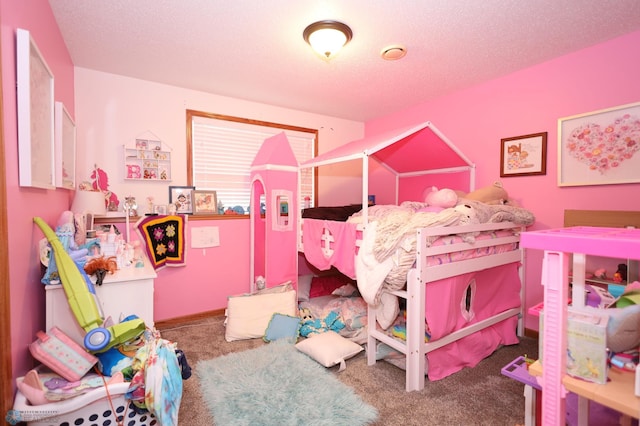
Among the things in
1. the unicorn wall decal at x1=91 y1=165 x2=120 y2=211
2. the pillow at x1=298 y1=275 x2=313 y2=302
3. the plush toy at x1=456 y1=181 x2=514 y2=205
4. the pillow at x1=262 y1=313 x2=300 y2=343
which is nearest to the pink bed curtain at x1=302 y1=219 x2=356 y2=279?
the pillow at x1=262 y1=313 x2=300 y2=343

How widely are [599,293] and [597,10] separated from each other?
1866 millimetres

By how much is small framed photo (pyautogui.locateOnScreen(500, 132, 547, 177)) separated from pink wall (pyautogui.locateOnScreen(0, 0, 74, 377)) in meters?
3.29

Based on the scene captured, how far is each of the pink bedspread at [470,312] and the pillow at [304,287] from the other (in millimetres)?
1692

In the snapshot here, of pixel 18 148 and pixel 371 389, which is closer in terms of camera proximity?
pixel 18 148

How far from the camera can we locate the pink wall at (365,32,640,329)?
7.07 feet

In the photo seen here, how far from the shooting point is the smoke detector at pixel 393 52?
2.24 metres

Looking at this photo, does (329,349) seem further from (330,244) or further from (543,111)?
(543,111)

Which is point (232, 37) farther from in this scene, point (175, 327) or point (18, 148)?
point (175, 327)

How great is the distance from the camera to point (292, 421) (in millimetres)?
1611

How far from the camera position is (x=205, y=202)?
3.16 m

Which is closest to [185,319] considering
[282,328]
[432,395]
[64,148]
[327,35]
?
[282,328]

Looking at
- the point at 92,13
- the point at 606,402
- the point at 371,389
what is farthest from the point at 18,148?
the point at 371,389

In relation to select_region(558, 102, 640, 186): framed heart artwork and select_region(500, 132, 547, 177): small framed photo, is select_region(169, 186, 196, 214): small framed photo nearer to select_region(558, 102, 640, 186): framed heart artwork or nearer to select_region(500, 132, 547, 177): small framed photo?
select_region(500, 132, 547, 177): small framed photo

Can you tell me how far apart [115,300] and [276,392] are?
1.05 meters
